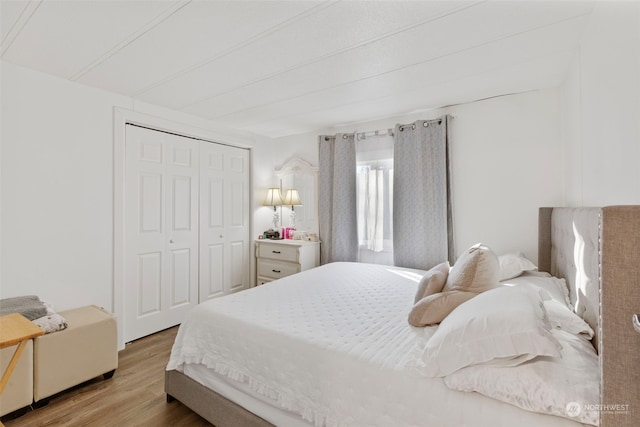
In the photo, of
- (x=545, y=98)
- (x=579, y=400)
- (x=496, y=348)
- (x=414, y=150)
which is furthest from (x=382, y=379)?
(x=545, y=98)

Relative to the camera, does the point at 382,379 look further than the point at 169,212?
No

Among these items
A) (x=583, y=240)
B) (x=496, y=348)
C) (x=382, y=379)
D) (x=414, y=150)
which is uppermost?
(x=414, y=150)

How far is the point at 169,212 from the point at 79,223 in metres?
0.80

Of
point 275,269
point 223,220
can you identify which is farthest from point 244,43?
A: point 275,269

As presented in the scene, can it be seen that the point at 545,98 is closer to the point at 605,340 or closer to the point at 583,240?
the point at 583,240

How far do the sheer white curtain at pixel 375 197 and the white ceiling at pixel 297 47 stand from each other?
2.40 feet

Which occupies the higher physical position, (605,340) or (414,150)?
(414,150)

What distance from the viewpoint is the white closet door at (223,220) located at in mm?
3521

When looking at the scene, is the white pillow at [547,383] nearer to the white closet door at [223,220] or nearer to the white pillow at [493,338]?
the white pillow at [493,338]

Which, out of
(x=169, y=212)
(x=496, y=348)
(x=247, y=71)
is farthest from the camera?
(x=169, y=212)

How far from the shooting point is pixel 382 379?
119 cm

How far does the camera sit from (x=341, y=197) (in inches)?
145

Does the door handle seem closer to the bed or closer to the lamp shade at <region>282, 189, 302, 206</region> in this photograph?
the bed

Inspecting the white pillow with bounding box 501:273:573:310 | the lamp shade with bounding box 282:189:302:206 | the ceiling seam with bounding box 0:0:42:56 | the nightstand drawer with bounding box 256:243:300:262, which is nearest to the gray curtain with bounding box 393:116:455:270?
the white pillow with bounding box 501:273:573:310
